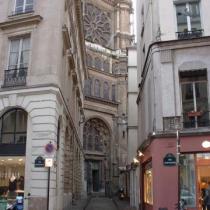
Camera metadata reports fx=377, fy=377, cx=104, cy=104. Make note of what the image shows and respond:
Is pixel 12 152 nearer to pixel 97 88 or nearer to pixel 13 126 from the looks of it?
pixel 13 126

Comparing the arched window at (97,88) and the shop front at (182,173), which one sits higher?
→ the arched window at (97,88)

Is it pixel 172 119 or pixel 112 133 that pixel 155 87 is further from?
pixel 112 133

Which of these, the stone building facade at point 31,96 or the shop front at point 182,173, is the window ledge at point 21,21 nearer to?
the stone building facade at point 31,96

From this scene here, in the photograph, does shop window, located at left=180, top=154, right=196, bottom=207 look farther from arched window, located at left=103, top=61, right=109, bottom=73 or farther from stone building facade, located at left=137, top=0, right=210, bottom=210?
arched window, located at left=103, top=61, right=109, bottom=73

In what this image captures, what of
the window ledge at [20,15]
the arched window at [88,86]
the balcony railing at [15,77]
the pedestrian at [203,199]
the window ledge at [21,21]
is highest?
the arched window at [88,86]

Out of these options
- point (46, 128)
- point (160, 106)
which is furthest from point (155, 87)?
point (46, 128)

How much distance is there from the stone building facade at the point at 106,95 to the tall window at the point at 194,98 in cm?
3149

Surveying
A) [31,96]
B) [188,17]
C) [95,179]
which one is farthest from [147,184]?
[95,179]

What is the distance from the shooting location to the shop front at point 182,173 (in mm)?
15281

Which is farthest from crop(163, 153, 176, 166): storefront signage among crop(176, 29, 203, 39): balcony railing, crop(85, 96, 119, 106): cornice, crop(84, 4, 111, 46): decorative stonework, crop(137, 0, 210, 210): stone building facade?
crop(84, 4, 111, 46): decorative stonework

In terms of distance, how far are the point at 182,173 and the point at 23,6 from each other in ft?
42.0

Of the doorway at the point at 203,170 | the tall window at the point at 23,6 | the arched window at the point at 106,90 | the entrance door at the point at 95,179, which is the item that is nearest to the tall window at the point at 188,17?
the doorway at the point at 203,170

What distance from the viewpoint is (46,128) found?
1822cm

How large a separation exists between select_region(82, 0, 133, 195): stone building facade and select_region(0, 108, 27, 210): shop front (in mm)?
28428
